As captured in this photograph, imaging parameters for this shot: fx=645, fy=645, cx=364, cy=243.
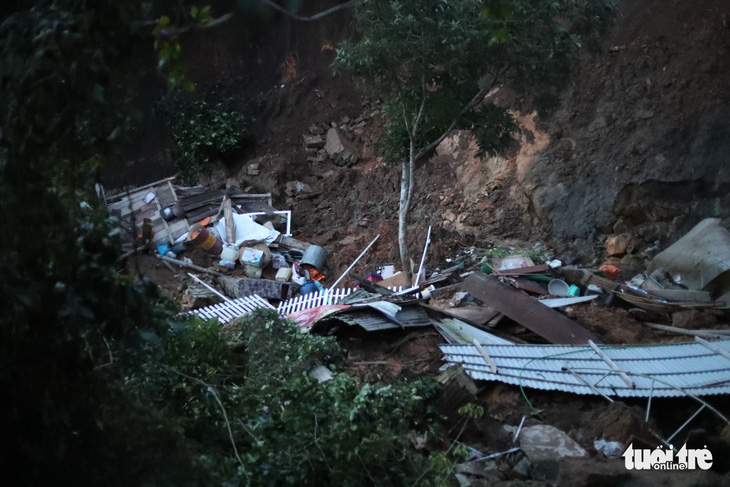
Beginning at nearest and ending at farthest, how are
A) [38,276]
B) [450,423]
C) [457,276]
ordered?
[38,276], [450,423], [457,276]

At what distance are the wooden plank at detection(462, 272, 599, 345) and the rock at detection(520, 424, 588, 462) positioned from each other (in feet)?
6.18

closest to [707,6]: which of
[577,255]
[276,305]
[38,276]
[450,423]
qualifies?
[577,255]

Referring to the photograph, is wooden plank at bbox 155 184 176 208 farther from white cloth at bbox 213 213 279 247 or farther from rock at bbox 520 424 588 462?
rock at bbox 520 424 588 462

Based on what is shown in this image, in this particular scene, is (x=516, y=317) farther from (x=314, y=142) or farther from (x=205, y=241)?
(x=314, y=142)

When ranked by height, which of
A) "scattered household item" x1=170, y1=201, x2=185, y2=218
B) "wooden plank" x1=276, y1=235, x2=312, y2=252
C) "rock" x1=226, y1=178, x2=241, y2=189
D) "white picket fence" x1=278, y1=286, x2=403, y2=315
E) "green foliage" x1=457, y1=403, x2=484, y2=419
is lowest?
"wooden plank" x1=276, y1=235, x2=312, y2=252

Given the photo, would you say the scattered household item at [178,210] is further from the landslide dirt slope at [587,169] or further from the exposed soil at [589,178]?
the landslide dirt slope at [587,169]

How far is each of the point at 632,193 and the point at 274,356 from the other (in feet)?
27.2

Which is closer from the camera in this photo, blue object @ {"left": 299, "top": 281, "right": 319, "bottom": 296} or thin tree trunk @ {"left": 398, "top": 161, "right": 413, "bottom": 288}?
thin tree trunk @ {"left": 398, "top": 161, "right": 413, "bottom": 288}

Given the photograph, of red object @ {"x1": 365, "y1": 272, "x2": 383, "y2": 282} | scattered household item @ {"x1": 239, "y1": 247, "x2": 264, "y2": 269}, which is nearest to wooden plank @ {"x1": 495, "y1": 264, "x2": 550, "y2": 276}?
red object @ {"x1": 365, "y1": 272, "x2": 383, "y2": 282}

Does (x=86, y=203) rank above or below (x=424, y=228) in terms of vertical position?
above

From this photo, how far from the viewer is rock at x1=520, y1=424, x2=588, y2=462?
5.08 metres

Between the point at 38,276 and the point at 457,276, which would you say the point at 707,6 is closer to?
the point at 457,276

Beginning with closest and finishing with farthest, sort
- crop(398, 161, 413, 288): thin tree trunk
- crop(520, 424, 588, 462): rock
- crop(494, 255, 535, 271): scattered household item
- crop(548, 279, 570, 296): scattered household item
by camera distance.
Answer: crop(520, 424, 588, 462): rock, crop(548, 279, 570, 296): scattered household item, crop(398, 161, 413, 288): thin tree trunk, crop(494, 255, 535, 271): scattered household item

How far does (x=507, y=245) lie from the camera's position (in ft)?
39.5
